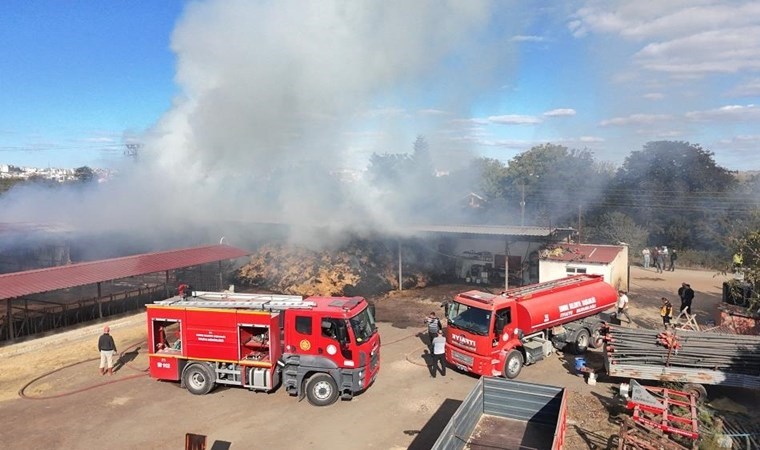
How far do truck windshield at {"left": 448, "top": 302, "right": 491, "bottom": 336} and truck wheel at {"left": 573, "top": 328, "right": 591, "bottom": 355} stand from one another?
4.29m

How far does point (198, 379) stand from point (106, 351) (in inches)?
132

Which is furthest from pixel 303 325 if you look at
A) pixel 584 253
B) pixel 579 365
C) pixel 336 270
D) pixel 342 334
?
pixel 584 253

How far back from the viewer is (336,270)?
25.3 meters

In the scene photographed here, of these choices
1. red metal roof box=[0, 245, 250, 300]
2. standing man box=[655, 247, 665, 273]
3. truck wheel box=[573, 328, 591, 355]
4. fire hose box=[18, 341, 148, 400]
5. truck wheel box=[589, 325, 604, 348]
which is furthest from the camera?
standing man box=[655, 247, 665, 273]

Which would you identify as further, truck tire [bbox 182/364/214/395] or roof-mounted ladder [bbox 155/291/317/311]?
truck tire [bbox 182/364/214/395]

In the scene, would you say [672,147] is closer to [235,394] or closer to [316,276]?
[316,276]

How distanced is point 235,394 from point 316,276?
12.5 meters

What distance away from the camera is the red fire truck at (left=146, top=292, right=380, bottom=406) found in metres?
11.7

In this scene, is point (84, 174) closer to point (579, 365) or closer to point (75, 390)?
point (75, 390)

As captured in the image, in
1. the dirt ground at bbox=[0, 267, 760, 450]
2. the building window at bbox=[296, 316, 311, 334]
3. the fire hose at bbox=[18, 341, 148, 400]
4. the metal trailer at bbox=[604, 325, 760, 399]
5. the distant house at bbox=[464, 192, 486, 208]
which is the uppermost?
the distant house at bbox=[464, 192, 486, 208]

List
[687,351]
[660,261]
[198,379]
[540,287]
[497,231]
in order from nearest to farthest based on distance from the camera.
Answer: [687,351]
[198,379]
[540,287]
[497,231]
[660,261]

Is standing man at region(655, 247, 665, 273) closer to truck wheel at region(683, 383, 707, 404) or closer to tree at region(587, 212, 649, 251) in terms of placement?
tree at region(587, 212, 649, 251)

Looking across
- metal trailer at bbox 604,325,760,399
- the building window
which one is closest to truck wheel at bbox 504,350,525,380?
metal trailer at bbox 604,325,760,399

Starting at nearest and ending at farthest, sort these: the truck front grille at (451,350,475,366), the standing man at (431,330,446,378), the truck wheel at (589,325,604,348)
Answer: the truck front grille at (451,350,475,366), the standing man at (431,330,446,378), the truck wheel at (589,325,604,348)
